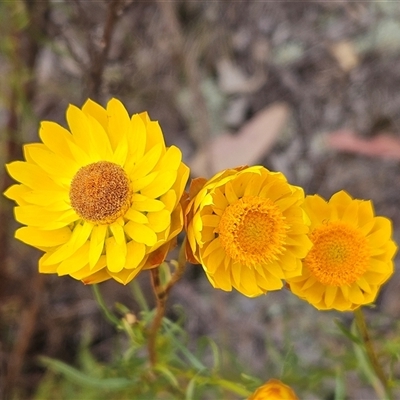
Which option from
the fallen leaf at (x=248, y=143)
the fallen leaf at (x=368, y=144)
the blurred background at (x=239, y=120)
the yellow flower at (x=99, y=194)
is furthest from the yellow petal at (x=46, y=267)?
the fallen leaf at (x=368, y=144)

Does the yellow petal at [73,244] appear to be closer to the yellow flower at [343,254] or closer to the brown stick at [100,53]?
the yellow flower at [343,254]

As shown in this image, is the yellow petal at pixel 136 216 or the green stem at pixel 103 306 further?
the green stem at pixel 103 306

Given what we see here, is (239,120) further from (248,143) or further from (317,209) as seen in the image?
(317,209)

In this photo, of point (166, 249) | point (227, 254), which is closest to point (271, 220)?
point (227, 254)

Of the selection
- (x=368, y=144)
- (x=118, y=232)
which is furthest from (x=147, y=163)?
(x=368, y=144)

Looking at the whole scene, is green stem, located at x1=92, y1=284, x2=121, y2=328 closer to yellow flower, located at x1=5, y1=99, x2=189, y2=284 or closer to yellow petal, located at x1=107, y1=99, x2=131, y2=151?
yellow flower, located at x1=5, y1=99, x2=189, y2=284

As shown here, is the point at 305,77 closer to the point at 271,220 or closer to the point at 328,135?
the point at 328,135
